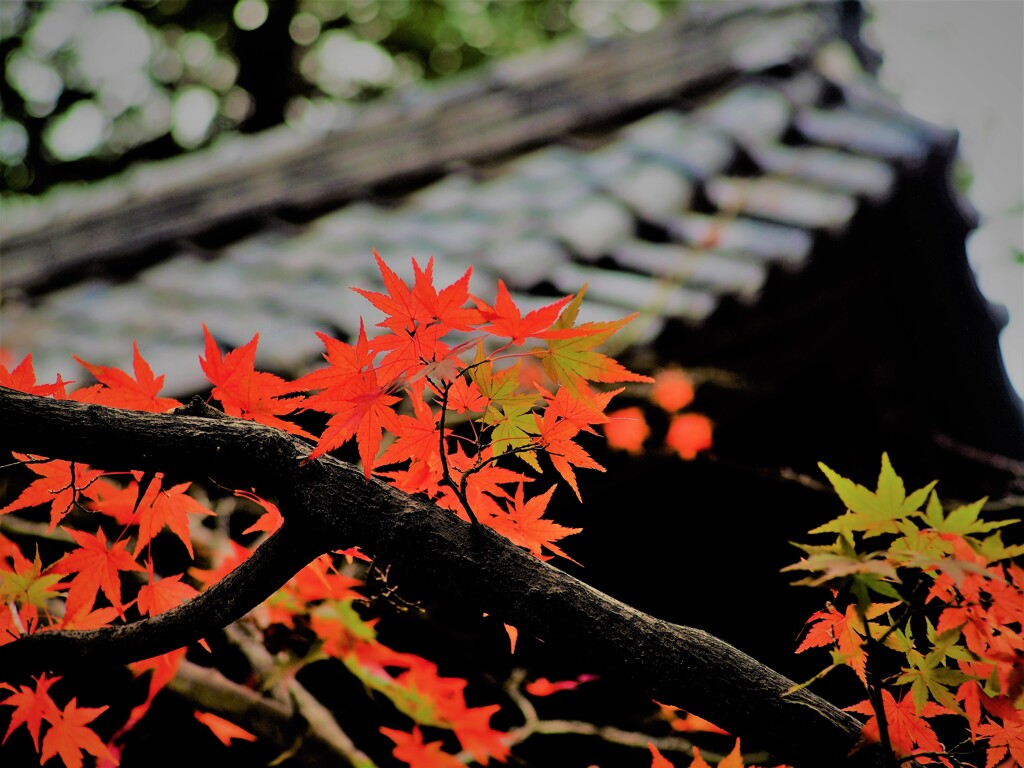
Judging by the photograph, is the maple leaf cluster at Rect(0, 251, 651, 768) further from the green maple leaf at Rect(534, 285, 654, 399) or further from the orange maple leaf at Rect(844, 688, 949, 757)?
the orange maple leaf at Rect(844, 688, 949, 757)

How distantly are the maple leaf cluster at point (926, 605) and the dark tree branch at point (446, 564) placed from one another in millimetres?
88

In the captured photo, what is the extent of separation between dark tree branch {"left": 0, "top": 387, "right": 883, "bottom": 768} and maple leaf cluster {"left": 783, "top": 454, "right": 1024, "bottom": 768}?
0.29 feet

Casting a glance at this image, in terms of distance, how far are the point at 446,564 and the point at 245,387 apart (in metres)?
0.41

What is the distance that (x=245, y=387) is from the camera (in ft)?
3.27

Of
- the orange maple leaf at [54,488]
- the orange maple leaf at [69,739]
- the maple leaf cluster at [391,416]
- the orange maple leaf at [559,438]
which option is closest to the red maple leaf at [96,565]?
the maple leaf cluster at [391,416]

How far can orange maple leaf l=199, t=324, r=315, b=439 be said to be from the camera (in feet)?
3.26

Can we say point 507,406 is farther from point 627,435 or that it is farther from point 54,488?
point 627,435

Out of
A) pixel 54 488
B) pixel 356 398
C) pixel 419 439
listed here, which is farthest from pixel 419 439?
pixel 54 488

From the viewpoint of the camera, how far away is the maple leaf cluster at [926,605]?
74 centimetres

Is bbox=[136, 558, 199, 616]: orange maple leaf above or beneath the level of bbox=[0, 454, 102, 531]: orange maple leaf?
beneath

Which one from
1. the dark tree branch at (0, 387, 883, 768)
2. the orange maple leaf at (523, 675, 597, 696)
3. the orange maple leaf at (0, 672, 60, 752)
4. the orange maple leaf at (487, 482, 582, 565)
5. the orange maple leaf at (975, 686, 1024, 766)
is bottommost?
the orange maple leaf at (523, 675, 597, 696)

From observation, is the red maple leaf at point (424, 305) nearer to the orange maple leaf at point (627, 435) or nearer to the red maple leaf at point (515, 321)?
the red maple leaf at point (515, 321)

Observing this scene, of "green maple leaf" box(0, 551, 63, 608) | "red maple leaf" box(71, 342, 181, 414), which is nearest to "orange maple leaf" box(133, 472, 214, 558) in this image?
"red maple leaf" box(71, 342, 181, 414)

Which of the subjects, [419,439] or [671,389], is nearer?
[419,439]
